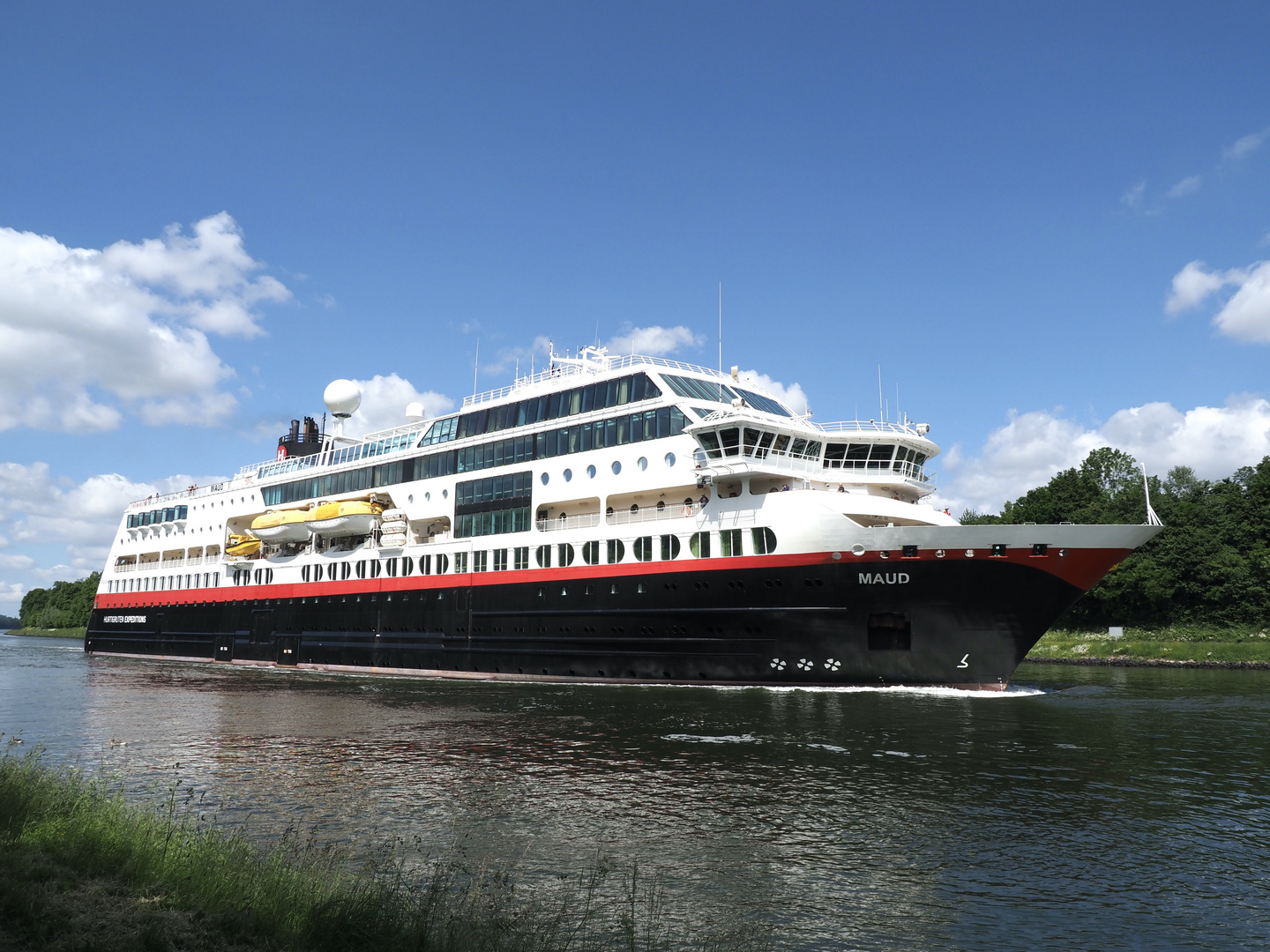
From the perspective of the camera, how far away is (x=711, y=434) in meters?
33.9

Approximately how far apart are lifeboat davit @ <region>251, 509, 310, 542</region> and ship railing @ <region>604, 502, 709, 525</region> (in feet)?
73.5

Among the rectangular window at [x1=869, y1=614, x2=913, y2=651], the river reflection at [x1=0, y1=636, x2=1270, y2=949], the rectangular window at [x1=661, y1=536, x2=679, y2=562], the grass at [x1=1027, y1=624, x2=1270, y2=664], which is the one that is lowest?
the river reflection at [x1=0, y1=636, x2=1270, y2=949]

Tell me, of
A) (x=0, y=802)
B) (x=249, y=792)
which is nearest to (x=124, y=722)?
(x=249, y=792)

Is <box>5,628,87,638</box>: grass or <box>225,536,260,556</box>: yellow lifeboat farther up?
<box>225,536,260,556</box>: yellow lifeboat

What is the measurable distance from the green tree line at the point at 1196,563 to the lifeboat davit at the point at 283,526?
1960 inches

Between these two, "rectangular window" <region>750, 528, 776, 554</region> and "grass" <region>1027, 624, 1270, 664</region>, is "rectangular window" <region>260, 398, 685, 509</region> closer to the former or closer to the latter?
"rectangular window" <region>750, 528, 776, 554</region>

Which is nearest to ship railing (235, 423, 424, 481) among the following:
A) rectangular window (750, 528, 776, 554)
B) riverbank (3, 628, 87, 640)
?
rectangular window (750, 528, 776, 554)

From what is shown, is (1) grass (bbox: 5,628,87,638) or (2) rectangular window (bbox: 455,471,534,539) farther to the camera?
(1) grass (bbox: 5,628,87,638)

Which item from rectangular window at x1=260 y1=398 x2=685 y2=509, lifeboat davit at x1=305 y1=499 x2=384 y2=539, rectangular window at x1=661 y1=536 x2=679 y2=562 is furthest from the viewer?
lifeboat davit at x1=305 y1=499 x2=384 y2=539

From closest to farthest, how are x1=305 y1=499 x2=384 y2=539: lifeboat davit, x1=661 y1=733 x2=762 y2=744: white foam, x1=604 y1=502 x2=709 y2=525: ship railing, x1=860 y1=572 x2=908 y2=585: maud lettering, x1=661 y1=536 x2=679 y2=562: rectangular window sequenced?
x1=661 y1=733 x2=762 y2=744: white foam < x1=860 y1=572 x2=908 y2=585: maud lettering < x1=661 y1=536 x2=679 y2=562: rectangular window < x1=604 y1=502 x2=709 y2=525: ship railing < x1=305 y1=499 x2=384 y2=539: lifeboat davit

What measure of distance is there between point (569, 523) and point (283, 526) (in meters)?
22.3

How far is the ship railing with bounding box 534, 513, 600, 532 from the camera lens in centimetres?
3806

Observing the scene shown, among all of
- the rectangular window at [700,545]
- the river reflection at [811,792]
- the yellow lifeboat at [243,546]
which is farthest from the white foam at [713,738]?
the yellow lifeboat at [243,546]

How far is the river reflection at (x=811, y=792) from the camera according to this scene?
36.2 feet
